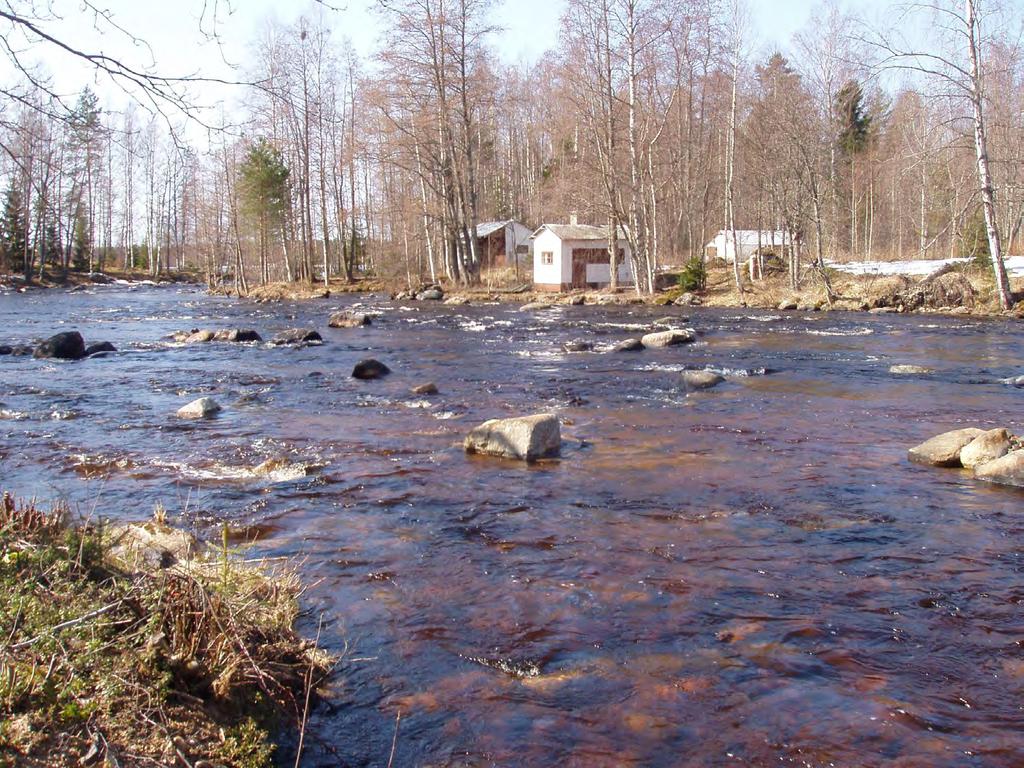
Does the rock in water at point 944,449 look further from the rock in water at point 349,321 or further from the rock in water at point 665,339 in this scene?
the rock in water at point 349,321

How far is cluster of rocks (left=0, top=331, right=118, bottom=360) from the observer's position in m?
17.8

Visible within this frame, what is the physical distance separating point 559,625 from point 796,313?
24.2m

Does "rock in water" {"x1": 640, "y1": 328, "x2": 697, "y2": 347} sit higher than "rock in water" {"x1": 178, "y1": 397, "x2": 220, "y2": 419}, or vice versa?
"rock in water" {"x1": 640, "y1": 328, "x2": 697, "y2": 347}

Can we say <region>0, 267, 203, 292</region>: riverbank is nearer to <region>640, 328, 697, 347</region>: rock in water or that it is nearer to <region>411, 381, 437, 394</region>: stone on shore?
<region>640, 328, 697, 347</region>: rock in water

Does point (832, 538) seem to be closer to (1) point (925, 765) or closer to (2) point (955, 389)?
(1) point (925, 765)

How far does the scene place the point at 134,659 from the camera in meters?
3.21

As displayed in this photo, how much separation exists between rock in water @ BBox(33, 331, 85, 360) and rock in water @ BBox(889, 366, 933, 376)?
646 inches

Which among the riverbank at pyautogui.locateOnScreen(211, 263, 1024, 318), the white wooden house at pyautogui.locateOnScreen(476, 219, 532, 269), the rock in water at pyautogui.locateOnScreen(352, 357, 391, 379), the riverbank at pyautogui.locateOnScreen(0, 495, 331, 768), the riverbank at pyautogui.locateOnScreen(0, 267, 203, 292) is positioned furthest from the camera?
the white wooden house at pyautogui.locateOnScreen(476, 219, 532, 269)

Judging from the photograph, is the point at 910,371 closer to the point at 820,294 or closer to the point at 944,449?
the point at 944,449

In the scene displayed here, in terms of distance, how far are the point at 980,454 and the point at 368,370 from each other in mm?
10022

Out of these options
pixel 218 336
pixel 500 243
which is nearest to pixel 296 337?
pixel 218 336

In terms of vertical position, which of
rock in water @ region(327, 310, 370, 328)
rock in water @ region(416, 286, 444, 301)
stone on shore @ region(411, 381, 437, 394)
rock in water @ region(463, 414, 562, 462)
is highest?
rock in water @ region(416, 286, 444, 301)

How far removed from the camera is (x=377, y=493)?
7617mm

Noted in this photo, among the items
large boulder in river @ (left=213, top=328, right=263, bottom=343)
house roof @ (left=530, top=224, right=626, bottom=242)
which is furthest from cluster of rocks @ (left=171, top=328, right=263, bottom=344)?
house roof @ (left=530, top=224, right=626, bottom=242)
